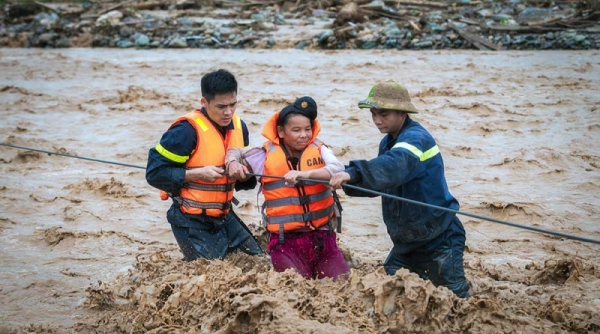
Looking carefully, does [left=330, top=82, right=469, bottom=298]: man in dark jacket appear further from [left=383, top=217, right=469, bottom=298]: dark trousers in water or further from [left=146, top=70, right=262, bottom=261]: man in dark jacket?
[left=146, top=70, right=262, bottom=261]: man in dark jacket

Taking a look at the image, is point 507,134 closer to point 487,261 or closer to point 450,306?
point 487,261

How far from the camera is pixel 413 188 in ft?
14.4

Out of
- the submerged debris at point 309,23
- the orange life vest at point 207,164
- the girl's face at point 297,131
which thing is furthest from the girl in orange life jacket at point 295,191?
the submerged debris at point 309,23

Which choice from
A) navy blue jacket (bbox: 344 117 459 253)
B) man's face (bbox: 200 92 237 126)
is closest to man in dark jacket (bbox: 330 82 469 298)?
navy blue jacket (bbox: 344 117 459 253)

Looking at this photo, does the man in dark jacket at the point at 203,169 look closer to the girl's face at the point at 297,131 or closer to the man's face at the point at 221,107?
the man's face at the point at 221,107

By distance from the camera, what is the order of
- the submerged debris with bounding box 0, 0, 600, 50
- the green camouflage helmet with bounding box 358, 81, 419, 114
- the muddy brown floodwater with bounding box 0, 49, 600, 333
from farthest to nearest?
the submerged debris with bounding box 0, 0, 600, 50
the green camouflage helmet with bounding box 358, 81, 419, 114
the muddy brown floodwater with bounding box 0, 49, 600, 333

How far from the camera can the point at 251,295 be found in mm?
3832

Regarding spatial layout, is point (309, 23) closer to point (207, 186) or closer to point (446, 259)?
point (207, 186)

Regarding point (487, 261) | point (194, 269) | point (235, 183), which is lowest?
point (487, 261)

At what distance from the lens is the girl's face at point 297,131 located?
4.50 metres

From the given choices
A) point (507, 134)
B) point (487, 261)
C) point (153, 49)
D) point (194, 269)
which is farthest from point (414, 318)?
point (153, 49)

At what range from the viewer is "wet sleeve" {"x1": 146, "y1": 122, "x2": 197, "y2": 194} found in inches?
182

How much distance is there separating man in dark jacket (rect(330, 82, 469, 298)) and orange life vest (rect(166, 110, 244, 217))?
910 millimetres

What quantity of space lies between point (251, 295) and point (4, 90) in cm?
1068
